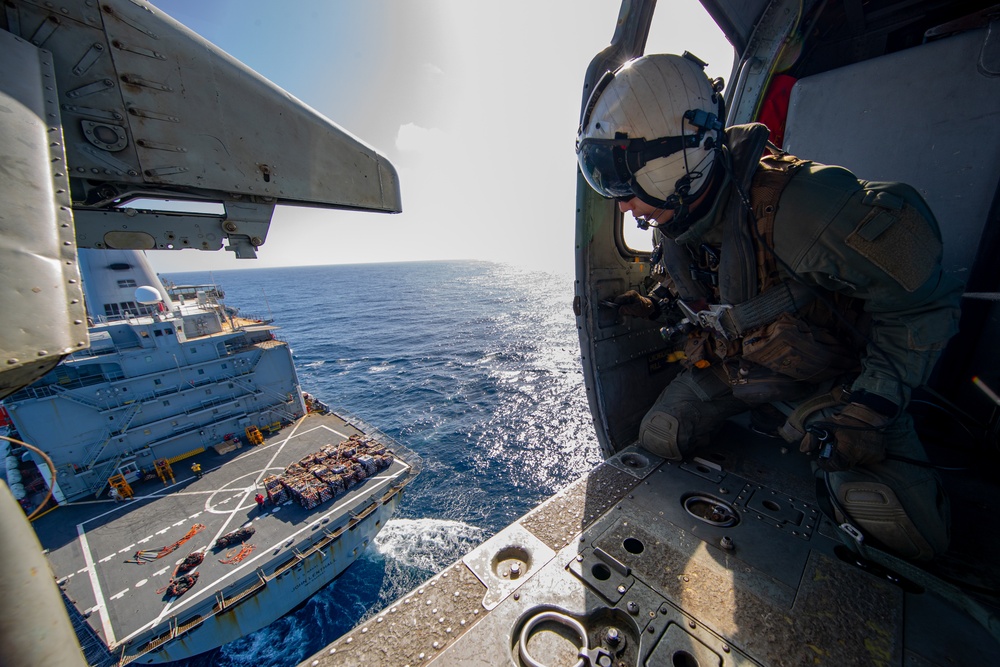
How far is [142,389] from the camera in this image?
16266 millimetres

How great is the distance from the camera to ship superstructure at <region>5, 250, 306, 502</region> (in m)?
14.6

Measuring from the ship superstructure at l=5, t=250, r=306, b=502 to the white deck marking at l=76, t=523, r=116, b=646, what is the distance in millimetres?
3117

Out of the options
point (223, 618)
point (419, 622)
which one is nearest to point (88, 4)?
point (419, 622)

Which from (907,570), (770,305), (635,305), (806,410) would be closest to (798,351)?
(770,305)

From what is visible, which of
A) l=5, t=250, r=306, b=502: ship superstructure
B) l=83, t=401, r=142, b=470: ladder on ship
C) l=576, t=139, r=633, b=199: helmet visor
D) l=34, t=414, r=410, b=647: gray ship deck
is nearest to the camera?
l=576, t=139, r=633, b=199: helmet visor

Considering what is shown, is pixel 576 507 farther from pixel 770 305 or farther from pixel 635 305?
pixel 635 305

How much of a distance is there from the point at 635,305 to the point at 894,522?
9.03 ft

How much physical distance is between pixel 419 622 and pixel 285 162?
4.40 metres

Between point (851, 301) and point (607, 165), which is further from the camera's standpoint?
point (851, 301)

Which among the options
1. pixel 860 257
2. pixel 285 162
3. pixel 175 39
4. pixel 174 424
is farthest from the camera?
pixel 174 424

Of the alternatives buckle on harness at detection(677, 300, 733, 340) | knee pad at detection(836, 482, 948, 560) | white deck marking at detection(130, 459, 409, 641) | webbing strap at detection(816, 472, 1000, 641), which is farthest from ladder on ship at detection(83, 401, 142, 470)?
knee pad at detection(836, 482, 948, 560)

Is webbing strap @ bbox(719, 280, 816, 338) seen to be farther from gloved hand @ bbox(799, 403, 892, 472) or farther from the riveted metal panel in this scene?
the riveted metal panel

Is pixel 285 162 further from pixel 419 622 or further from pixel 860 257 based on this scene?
pixel 860 257

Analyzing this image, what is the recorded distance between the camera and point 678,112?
8.30 ft
